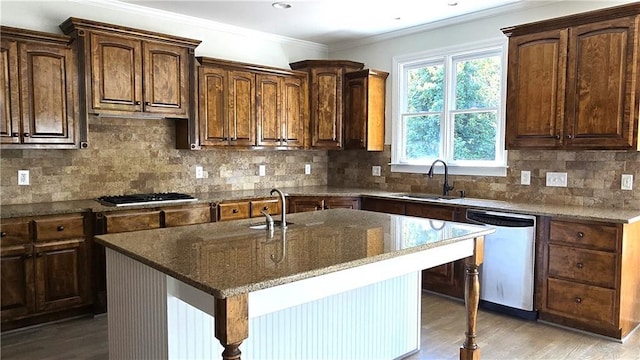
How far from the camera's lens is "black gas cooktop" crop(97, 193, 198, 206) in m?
3.88

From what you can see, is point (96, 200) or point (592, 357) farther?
point (96, 200)

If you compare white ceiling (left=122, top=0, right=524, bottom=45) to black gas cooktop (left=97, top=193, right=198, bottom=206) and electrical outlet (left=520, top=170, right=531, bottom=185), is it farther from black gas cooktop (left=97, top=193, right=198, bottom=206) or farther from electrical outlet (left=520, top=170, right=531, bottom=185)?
black gas cooktop (left=97, top=193, right=198, bottom=206)

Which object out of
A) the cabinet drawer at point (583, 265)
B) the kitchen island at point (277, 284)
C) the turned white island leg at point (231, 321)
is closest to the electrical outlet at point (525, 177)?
the cabinet drawer at point (583, 265)

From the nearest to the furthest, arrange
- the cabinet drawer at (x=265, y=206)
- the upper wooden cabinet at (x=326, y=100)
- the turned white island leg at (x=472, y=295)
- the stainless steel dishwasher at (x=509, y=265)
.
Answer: the turned white island leg at (x=472, y=295)
the stainless steel dishwasher at (x=509, y=265)
the cabinet drawer at (x=265, y=206)
the upper wooden cabinet at (x=326, y=100)

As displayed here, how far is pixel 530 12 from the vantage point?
421cm

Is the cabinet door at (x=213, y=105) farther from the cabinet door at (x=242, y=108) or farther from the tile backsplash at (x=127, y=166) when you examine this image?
the tile backsplash at (x=127, y=166)

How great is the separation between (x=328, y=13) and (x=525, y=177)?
7.84 ft

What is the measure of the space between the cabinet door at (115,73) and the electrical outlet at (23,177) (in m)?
0.77

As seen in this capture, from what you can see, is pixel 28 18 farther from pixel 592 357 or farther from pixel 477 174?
pixel 592 357

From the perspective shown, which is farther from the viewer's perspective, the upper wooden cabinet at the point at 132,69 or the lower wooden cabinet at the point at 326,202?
the lower wooden cabinet at the point at 326,202

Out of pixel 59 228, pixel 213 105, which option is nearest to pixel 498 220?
pixel 213 105

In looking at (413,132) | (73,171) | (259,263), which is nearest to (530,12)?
(413,132)

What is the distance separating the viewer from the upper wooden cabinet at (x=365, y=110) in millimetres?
5238

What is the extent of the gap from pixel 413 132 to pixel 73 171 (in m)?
3.40
